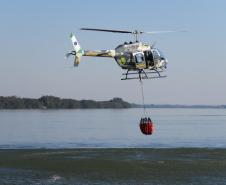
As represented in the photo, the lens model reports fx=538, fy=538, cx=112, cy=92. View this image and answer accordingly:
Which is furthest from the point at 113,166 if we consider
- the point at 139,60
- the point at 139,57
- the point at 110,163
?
the point at 139,57

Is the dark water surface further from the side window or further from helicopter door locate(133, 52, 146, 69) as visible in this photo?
the side window

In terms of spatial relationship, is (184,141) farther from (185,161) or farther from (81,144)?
(185,161)

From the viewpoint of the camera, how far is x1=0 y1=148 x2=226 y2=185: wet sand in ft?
96.8

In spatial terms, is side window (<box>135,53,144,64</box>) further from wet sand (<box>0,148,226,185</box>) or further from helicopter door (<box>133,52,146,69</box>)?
wet sand (<box>0,148,226,185</box>)

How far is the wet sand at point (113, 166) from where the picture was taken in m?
29.5

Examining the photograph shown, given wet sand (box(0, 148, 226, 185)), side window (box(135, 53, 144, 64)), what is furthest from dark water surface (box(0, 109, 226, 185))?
side window (box(135, 53, 144, 64))

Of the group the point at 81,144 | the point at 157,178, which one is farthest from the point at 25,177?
the point at 81,144

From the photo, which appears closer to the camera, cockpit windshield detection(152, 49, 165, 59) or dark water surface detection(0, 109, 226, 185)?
cockpit windshield detection(152, 49, 165, 59)

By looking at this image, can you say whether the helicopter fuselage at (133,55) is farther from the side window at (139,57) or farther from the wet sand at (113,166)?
the wet sand at (113,166)

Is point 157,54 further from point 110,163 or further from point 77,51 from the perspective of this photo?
point 110,163

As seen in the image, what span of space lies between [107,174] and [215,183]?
252 inches

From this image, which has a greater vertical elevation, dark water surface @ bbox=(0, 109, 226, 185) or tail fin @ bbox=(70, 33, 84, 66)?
tail fin @ bbox=(70, 33, 84, 66)

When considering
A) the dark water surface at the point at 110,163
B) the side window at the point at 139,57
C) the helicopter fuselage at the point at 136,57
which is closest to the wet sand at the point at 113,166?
the dark water surface at the point at 110,163

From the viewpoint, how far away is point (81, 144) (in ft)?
163
